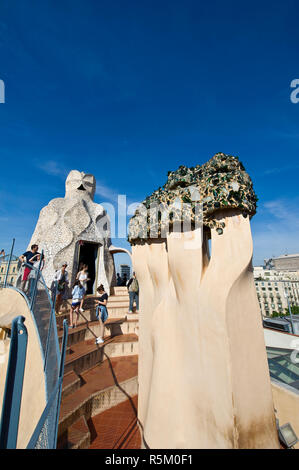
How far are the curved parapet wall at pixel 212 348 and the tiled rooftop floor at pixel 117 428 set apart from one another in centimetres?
80

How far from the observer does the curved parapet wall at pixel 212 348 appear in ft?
6.41

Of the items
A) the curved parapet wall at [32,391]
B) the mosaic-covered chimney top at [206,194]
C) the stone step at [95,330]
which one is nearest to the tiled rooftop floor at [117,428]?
the curved parapet wall at [32,391]

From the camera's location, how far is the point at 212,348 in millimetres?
2064

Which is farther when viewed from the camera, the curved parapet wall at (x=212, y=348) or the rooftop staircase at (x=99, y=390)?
the rooftop staircase at (x=99, y=390)

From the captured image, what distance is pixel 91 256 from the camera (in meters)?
13.8

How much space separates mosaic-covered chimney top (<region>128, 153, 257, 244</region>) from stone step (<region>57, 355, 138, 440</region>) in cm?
306

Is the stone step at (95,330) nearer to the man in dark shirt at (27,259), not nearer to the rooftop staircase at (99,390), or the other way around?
the rooftop staircase at (99,390)

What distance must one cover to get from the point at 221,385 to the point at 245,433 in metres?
0.45

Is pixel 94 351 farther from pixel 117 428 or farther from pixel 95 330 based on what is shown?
pixel 117 428

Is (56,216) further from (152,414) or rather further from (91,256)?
(152,414)

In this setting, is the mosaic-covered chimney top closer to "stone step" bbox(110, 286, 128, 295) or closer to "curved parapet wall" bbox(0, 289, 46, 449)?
"curved parapet wall" bbox(0, 289, 46, 449)

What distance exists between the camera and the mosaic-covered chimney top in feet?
7.17
